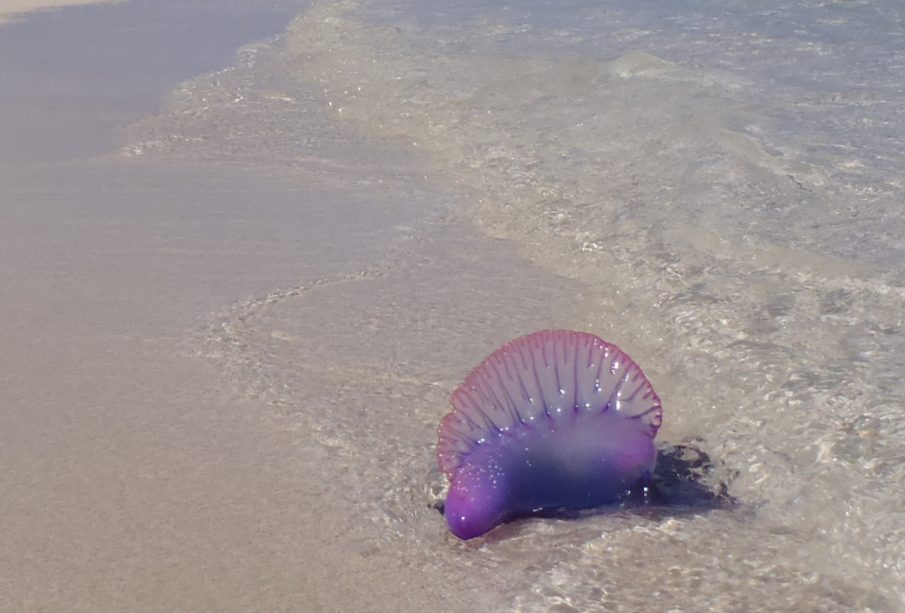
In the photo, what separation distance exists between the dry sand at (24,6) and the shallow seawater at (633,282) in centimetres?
253

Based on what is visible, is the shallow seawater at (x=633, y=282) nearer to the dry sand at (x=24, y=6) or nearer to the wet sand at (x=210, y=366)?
the wet sand at (x=210, y=366)

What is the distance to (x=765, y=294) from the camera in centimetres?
301

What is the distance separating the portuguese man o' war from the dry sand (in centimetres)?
669

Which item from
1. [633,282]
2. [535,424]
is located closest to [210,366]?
[535,424]

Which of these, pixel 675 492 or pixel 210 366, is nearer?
pixel 675 492

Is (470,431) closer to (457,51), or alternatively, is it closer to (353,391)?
(353,391)

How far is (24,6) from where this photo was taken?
8.16 m

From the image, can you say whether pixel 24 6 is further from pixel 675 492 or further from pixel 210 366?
pixel 675 492

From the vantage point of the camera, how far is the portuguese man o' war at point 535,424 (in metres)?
2.10

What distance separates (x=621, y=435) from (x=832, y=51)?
409 centimetres

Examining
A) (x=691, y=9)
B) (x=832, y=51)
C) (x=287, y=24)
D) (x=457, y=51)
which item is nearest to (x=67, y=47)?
(x=287, y=24)

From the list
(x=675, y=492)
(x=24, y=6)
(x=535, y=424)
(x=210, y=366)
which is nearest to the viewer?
(x=535, y=424)

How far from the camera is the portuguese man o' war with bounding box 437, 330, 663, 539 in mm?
2104

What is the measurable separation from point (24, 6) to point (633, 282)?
6387 millimetres
